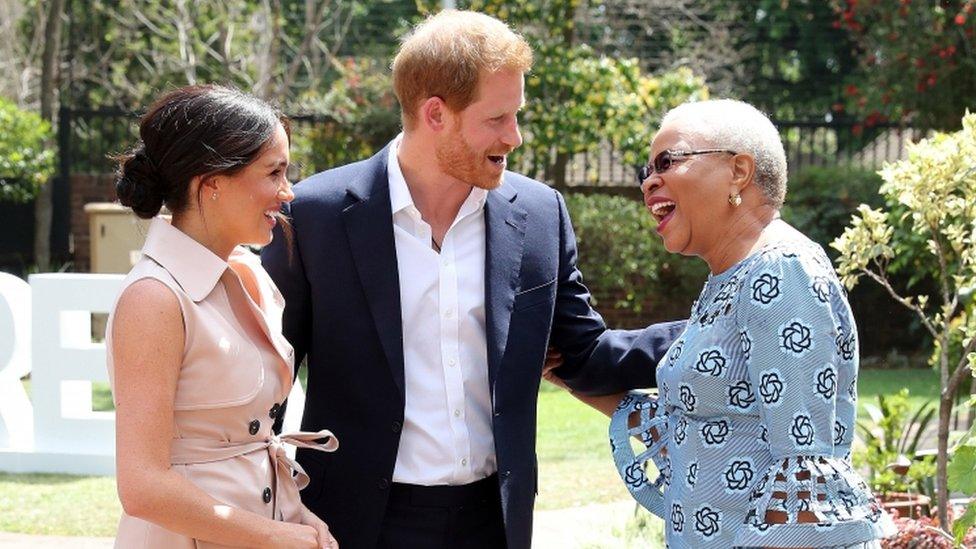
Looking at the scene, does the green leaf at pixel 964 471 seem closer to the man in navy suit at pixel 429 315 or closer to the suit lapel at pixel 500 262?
the man in navy suit at pixel 429 315

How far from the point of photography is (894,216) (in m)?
11.4

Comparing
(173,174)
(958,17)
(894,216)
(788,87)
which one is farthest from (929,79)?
(173,174)

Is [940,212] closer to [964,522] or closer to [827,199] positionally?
[964,522]

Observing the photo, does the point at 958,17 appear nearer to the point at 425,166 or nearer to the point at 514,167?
the point at 514,167

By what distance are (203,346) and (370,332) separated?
2.13 feet

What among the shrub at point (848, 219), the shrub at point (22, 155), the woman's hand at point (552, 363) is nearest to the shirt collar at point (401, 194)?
the woman's hand at point (552, 363)

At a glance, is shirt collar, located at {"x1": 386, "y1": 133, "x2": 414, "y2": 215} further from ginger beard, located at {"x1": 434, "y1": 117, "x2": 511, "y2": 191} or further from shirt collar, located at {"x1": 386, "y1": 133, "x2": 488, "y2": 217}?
ginger beard, located at {"x1": 434, "y1": 117, "x2": 511, "y2": 191}

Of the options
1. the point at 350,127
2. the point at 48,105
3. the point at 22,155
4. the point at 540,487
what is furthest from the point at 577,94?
the point at 48,105

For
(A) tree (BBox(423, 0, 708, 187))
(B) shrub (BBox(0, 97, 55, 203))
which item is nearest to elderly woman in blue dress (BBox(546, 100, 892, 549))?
(A) tree (BBox(423, 0, 708, 187))

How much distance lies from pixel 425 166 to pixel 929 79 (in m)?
12.0

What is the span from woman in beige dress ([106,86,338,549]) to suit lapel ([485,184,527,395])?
545mm

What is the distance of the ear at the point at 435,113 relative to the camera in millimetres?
3178

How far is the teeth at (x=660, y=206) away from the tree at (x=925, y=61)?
11922mm

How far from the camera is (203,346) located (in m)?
2.56
